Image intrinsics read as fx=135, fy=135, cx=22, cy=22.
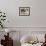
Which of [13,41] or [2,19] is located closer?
[2,19]

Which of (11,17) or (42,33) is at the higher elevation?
(11,17)

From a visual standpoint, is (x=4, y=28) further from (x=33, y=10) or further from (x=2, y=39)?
(x=33, y=10)

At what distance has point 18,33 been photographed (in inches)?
150

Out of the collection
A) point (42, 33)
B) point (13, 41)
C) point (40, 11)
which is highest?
point (40, 11)

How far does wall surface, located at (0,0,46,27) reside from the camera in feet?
12.3

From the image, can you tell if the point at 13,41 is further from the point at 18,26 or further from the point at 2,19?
the point at 2,19

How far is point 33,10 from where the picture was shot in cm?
376

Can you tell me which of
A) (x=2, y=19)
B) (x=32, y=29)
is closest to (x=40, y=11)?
(x=32, y=29)

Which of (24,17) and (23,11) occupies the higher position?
(23,11)

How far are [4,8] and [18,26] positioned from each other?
63 cm

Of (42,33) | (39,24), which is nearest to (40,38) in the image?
(42,33)

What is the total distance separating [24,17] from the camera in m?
3.78

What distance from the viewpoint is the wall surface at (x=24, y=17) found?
376 cm

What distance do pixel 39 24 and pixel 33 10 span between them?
1.39 feet
